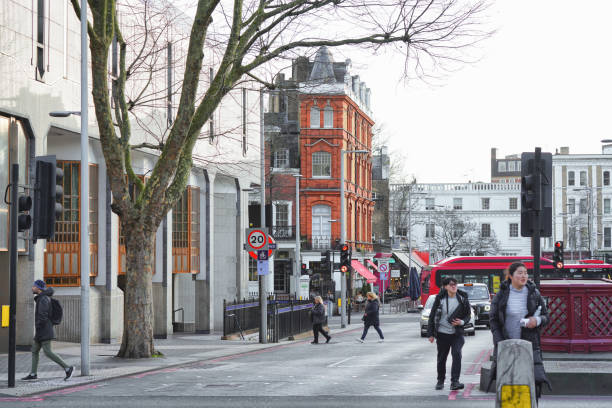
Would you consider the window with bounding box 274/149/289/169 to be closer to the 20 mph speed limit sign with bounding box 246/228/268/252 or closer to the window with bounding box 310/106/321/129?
the window with bounding box 310/106/321/129

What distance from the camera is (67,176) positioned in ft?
86.5

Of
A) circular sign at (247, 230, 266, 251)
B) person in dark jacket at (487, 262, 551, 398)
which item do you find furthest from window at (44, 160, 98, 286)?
person in dark jacket at (487, 262, 551, 398)

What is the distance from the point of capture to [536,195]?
12.9m

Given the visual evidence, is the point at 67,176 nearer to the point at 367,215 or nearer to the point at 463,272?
the point at 463,272

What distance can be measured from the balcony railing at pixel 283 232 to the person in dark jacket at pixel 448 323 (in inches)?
1984

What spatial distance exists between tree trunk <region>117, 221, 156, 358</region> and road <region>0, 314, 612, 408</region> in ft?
4.56

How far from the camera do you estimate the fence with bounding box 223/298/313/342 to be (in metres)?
29.2

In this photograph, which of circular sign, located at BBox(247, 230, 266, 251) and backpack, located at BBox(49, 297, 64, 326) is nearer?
backpack, located at BBox(49, 297, 64, 326)

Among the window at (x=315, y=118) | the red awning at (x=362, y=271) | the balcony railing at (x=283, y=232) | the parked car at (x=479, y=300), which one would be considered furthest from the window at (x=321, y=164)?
the parked car at (x=479, y=300)

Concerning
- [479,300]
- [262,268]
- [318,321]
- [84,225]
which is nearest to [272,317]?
[318,321]

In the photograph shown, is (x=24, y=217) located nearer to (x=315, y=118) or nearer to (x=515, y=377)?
(x=515, y=377)

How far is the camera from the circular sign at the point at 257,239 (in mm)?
27955

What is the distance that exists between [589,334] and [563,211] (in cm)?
8332

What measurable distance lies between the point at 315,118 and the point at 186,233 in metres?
32.2
